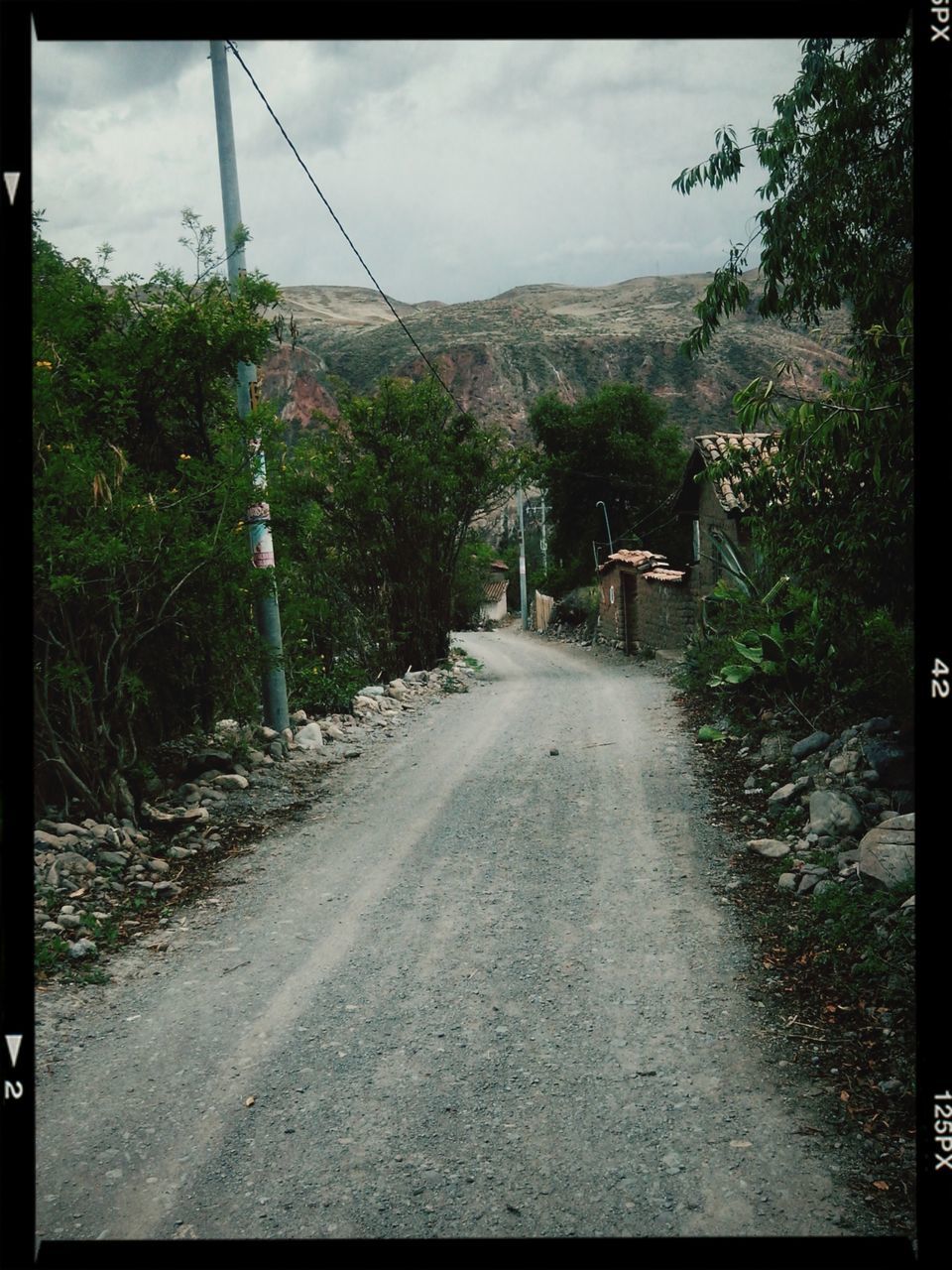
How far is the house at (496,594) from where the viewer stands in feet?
187

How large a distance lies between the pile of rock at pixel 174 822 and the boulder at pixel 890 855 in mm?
4262

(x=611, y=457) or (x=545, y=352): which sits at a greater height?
(x=545, y=352)

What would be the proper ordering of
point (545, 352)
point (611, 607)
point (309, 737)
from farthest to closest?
point (545, 352), point (611, 607), point (309, 737)

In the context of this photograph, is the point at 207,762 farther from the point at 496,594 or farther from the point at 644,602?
the point at 496,594

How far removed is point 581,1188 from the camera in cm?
265

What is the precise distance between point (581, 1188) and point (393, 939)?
2.30 meters

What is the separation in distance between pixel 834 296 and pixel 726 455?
4.03 feet

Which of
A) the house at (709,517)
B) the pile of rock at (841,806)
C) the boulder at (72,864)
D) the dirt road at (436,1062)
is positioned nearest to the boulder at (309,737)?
the dirt road at (436,1062)

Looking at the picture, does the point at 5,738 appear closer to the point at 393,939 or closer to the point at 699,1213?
the point at 699,1213

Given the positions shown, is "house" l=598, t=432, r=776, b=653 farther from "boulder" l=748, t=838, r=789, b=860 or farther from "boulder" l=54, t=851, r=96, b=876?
"boulder" l=54, t=851, r=96, b=876

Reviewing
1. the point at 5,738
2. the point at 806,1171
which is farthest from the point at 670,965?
the point at 5,738

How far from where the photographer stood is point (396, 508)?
17000 mm

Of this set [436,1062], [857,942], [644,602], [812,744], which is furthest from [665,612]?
[436,1062]

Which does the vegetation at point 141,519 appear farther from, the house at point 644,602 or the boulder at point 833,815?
the house at point 644,602
